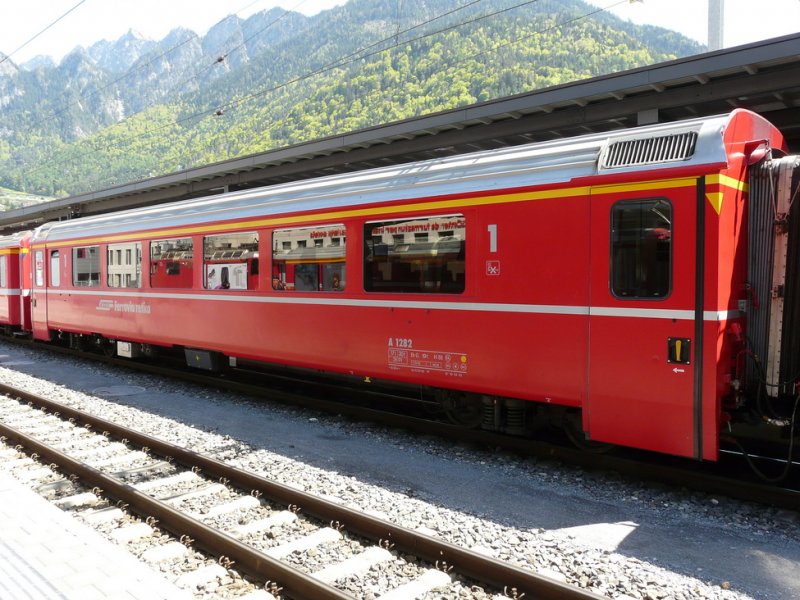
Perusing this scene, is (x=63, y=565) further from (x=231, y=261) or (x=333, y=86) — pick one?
(x=333, y=86)

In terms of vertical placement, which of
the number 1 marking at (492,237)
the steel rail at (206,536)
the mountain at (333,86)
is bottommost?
the steel rail at (206,536)

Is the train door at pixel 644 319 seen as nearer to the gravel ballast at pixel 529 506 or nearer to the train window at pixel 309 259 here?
the gravel ballast at pixel 529 506

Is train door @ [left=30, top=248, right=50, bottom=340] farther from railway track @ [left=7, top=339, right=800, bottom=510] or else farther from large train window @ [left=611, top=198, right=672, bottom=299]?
large train window @ [left=611, top=198, right=672, bottom=299]

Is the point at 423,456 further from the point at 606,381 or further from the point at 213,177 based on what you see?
the point at 213,177

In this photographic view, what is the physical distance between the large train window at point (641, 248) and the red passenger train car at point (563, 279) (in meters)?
0.01

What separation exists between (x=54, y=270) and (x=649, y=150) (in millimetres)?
13371

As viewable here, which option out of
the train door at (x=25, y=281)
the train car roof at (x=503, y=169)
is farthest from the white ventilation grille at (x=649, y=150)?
the train door at (x=25, y=281)

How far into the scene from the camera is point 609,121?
→ 10141 millimetres

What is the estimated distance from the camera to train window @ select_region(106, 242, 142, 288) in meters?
11.6

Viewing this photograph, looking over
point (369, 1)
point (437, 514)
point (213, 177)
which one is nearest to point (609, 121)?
point (437, 514)

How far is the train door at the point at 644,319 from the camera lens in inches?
201

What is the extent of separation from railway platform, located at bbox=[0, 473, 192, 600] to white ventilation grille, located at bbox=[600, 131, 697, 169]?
15.0 ft

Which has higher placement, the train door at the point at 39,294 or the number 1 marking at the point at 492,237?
the number 1 marking at the point at 492,237

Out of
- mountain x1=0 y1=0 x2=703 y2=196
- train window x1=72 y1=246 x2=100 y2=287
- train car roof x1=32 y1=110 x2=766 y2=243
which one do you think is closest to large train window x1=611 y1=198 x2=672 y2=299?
train car roof x1=32 y1=110 x2=766 y2=243
